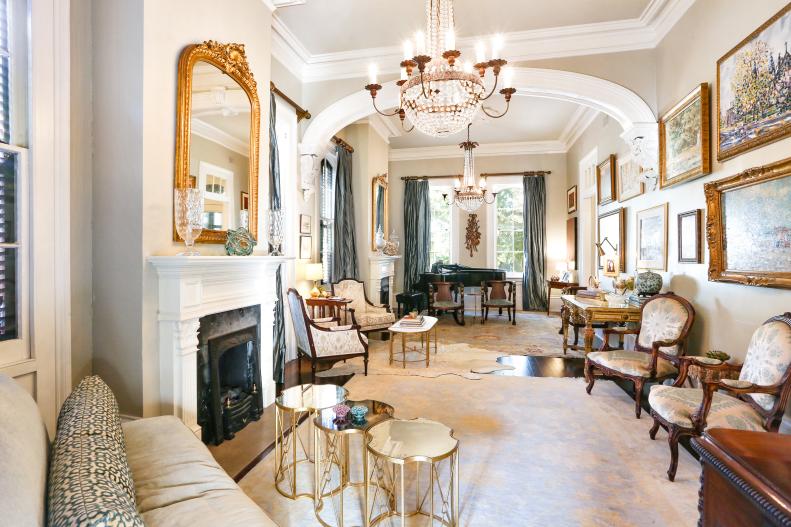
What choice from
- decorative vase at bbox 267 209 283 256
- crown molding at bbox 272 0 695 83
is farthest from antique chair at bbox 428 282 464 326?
decorative vase at bbox 267 209 283 256

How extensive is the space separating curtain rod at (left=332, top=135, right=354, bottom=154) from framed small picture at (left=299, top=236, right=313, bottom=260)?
1.66m

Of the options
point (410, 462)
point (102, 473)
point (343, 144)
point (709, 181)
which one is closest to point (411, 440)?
point (410, 462)

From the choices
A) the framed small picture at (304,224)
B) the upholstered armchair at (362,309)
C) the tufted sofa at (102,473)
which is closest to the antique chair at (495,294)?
the upholstered armchair at (362,309)

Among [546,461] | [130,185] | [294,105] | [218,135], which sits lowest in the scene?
[546,461]

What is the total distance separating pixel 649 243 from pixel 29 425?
17.4ft

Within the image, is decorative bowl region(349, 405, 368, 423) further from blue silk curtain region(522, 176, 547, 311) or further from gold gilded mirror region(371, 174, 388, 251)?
blue silk curtain region(522, 176, 547, 311)

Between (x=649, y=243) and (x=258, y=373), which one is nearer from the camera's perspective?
(x=258, y=373)

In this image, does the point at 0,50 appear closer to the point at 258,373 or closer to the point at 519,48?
the point at 258,373

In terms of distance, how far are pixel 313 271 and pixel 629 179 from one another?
4.31 m

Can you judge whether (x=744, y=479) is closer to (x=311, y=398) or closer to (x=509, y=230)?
(x=311, y=398)

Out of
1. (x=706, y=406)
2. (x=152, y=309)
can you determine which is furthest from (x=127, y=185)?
(x=706, y=406)

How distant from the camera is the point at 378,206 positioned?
7535 mm

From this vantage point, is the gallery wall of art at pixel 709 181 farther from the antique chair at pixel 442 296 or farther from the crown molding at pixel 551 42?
the antique chair at pixel 442 296

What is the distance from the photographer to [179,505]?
4.54 ft
